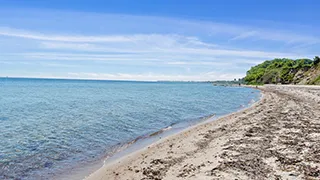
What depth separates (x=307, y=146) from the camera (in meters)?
11.4

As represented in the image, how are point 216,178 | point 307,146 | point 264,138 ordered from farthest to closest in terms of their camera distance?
point 264,138, point 307,146, point 216,178

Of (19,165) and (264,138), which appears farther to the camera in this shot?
(264,138)

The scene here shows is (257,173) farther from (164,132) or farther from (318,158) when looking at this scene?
(164,132)

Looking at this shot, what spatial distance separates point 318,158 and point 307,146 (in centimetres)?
187

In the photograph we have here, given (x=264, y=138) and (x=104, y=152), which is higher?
(x=264, y=138)

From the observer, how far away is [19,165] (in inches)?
454

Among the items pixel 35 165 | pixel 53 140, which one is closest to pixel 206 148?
pixel 35 165

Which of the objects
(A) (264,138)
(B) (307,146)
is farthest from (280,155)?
(A) (264,138)

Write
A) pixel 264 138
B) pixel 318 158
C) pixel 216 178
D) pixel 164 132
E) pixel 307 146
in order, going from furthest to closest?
pixel 164 132 < pixel 264 138 < pixel 307 146 < pixel 318 158 < pixel 216 178

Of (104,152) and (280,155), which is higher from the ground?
(280,155)

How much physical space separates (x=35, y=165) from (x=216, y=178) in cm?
797

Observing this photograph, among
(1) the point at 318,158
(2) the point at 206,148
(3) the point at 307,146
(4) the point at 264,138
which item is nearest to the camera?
(1) the point at 318,158

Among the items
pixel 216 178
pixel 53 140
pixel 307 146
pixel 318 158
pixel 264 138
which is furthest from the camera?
pixel 53 140

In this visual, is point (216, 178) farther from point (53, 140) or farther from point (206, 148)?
point (53, 140)
